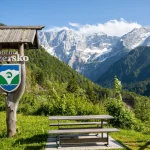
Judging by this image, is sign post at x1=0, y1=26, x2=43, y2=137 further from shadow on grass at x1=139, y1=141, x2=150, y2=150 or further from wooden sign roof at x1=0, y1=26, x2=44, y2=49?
shadow on grass at x1=139, y1=141, x2=150, y2=150

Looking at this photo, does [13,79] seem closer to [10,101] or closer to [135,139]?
[10,101]

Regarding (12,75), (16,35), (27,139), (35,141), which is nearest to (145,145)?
(35,141)

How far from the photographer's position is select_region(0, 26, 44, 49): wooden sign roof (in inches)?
539

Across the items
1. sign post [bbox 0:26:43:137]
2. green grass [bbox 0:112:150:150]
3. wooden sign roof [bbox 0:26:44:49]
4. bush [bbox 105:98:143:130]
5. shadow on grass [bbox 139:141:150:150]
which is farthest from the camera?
bush [bbox 105:98:143:130]

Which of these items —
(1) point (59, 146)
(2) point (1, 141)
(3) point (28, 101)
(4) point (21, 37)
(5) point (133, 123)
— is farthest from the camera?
(3) point (28, 101)

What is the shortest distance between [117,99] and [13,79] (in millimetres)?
8638

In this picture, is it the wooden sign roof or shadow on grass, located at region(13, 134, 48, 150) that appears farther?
the wooden sign roof

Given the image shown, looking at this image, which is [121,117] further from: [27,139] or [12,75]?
[12,75]

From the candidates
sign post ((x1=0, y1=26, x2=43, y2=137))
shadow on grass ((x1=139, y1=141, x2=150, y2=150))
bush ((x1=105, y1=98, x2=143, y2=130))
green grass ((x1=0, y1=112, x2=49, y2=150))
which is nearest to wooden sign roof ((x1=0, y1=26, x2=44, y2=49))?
sign post ((x1=0, y1=26, x2=43, y2=137))

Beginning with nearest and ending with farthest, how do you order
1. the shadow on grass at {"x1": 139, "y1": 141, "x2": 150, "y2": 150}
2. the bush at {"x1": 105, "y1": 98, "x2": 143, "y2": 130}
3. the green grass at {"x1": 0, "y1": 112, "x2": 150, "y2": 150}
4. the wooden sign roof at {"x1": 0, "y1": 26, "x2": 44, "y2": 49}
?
the shadow on grass at {"x1": 139, "y1": 141, "x2": 150, "y2": 150}
the green grass at {"x1": 0, "y1": 112, "x2": 150, "y2": 150}
the wooden sign roof at {"x1": 0, "y1": 26, "x2": 44, "y2": 49}
the bush at {"x1": 105, "y1": 98, "x2": 143, "y2": 130}

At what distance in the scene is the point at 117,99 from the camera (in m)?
20.3

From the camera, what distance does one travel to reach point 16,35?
1420cm

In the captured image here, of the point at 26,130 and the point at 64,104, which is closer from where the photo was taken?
the point at 26,130

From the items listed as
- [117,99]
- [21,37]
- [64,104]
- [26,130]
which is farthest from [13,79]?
[64,104]
